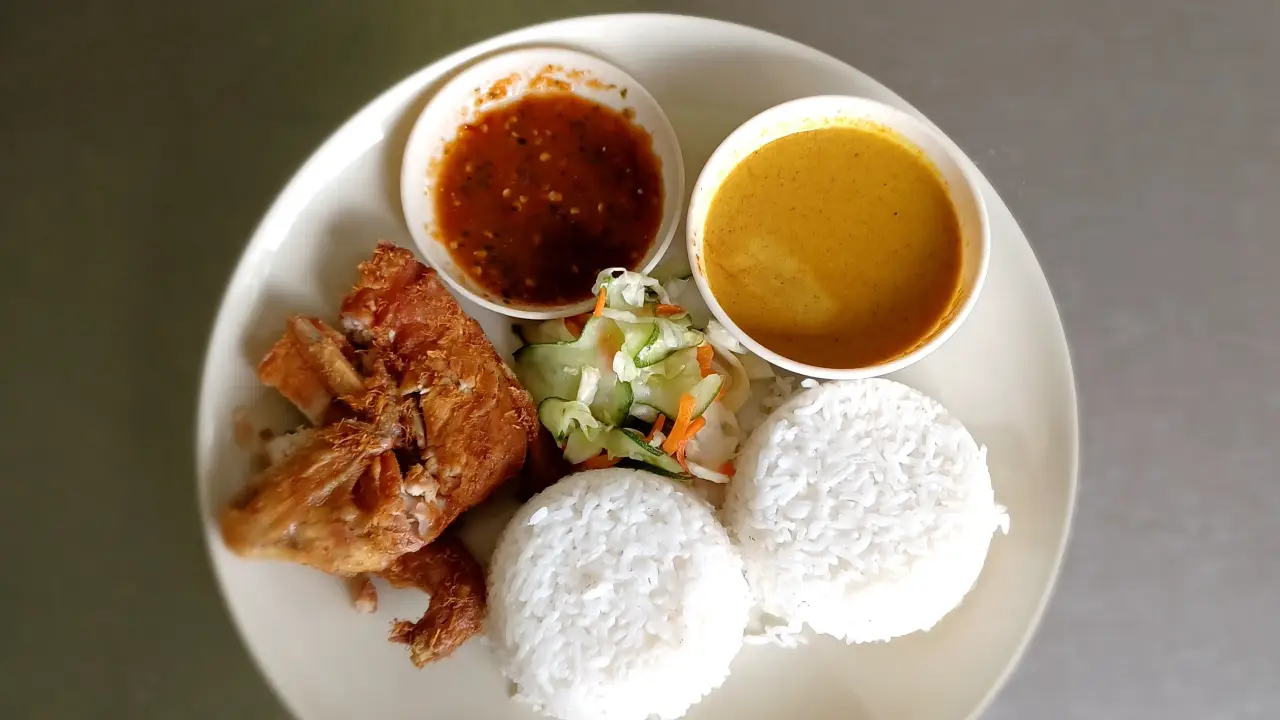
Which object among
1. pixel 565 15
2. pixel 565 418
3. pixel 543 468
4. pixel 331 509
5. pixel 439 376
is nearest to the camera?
pixel 331 509

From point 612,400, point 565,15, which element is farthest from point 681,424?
point 565,15

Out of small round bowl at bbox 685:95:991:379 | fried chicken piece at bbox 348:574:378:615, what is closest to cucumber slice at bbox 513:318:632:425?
small round bowl at bbox 685:95:991:379

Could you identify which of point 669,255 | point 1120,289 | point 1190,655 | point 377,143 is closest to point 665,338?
point 669,255

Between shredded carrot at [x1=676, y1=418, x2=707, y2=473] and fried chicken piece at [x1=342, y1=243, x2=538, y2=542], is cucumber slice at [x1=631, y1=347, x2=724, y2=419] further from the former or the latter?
fried chicken piece at [x1=342, y1=243, x2=538, y2=542]

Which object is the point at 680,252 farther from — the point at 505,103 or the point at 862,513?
the point at 862,513

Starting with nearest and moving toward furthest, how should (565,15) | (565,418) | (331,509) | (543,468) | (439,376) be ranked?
(331,509)
(439,376)
(565,418)
(543,468)
(565,15)

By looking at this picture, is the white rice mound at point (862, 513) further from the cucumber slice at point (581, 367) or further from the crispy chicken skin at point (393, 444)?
the crispy chicken skin at point (393, 444)

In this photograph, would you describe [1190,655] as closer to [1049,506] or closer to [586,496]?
[1049,506]
